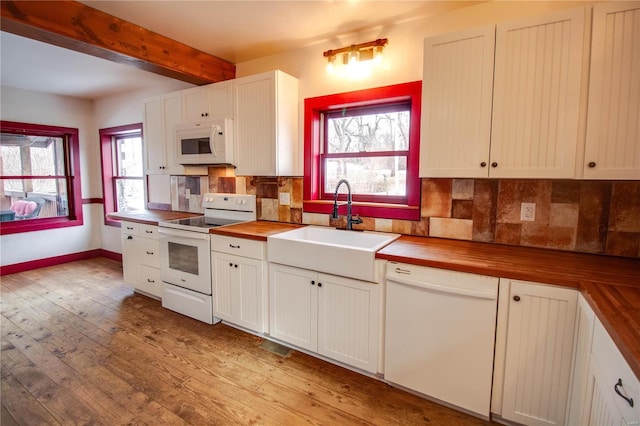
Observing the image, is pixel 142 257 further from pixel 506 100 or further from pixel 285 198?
pixel 506 100

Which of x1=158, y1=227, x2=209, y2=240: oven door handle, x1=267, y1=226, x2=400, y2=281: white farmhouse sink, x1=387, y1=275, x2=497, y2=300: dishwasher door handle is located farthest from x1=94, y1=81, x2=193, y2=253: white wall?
x1=387, y1=275, x2=497, y2=300: dishwasher door handle

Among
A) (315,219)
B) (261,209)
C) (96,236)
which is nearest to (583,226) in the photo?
(315,219)

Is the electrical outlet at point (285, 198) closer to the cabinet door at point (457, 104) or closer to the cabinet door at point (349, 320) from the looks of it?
the cabinet door at point (349, 320)

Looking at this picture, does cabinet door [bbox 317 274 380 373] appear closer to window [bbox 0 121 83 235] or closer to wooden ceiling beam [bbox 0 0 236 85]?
wooden ceiling beam [bbox 0 0 236 85]

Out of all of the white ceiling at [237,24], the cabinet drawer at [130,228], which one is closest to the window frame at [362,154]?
the white ceiling at [237,24]

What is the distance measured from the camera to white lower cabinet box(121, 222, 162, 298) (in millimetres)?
3180

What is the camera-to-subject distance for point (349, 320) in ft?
6.61

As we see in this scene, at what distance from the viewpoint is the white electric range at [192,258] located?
269 cm

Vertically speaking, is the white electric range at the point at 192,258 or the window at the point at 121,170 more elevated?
the window at the point at 121,170

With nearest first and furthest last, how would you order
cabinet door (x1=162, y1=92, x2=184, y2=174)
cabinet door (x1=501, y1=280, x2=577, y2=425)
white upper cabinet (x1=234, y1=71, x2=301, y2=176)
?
cabinet door (x1=501, y1=280, x2=577, y2=425), white upper cabinet (x1=234, y1=71, x2=301, y2=176), cabinet door (x1=162, y1=92, x2=184, y2=174)

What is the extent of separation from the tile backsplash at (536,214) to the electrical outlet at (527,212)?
0.06ft

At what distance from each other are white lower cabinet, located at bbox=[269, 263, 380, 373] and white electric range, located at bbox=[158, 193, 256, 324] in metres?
0.74

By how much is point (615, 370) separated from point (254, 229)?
2.27 meters

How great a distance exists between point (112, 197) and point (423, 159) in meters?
4.99
